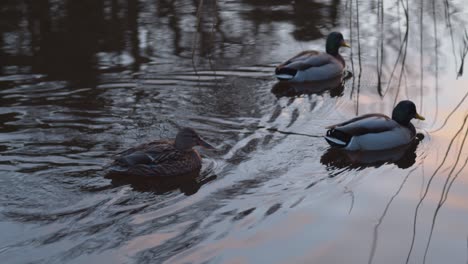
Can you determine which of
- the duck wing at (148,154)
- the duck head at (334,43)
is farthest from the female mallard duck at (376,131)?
the duck head at (334,43)

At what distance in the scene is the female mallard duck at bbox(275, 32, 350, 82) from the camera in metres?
10.4

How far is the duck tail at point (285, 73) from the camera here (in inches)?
408

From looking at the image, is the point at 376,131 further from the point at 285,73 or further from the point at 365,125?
the point at 285,73

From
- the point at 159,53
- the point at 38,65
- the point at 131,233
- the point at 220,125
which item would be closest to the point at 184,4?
the point at 159,53

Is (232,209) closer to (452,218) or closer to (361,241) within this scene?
(361,241)

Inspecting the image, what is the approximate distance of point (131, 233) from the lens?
20.8ft

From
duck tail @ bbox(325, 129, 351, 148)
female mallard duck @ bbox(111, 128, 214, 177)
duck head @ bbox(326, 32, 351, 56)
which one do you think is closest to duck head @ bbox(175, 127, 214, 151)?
female mallard duck @ bbox(111, 128, 214, 177)

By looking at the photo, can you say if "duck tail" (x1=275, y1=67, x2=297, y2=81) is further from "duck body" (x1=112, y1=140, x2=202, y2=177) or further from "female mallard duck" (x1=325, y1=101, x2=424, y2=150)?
"duck body" (x1=112, y1=140, x2=202, y2=177)

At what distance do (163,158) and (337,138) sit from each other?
1679mm

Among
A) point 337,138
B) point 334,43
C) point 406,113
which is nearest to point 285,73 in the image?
point 334,43

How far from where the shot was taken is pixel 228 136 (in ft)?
27.9

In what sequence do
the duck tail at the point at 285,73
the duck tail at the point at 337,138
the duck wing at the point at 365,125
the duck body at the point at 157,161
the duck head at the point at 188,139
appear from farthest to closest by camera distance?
the duck tail at the point at 285,73
the duck wing at the point at 365,125
the duck tail at the point at 337,138
the duck head at the point at 188,139
the duck body at the point at 157,161

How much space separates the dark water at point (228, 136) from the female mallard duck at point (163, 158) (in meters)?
0.18

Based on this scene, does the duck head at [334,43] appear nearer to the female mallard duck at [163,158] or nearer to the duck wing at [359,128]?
the duck wing at [359,128]
